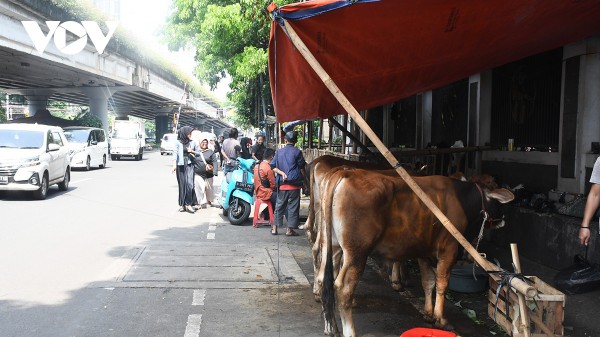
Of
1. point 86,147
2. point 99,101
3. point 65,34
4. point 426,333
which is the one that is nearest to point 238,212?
point 426,333

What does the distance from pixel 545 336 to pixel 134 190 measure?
13054 mm

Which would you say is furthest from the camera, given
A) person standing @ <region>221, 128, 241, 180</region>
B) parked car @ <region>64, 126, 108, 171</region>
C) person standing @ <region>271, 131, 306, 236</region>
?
parked car @ <region>64, 126, 108, 171</region>

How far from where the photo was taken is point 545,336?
337cm

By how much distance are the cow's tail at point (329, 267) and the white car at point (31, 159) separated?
9900mm

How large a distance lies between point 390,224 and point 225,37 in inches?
509

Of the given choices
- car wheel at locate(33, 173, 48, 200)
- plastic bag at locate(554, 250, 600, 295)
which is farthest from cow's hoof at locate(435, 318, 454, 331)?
car wheel at locate(33, 173, 48, 200)

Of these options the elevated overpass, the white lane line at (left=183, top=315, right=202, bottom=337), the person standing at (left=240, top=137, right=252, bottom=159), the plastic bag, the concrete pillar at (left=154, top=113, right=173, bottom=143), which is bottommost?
the white lane line at (left=183, top=315, right=202, bottom=337)

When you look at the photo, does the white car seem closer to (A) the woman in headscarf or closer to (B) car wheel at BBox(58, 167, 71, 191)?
(B) car wheel at BBox(58, 167, 71, 191)

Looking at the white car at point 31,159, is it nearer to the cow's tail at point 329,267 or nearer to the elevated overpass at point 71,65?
the elevated overpass at point 71,65

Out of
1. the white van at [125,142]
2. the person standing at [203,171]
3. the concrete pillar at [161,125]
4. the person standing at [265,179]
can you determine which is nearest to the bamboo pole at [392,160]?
the person standing at [265,179]

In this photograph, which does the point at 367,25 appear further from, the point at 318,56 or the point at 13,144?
the point at 13,144

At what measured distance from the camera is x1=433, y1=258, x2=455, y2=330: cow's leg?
14.4 ft

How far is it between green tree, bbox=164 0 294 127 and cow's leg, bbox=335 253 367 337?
8207 mm

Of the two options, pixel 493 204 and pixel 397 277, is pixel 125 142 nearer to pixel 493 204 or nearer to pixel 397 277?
pixel 397 277
